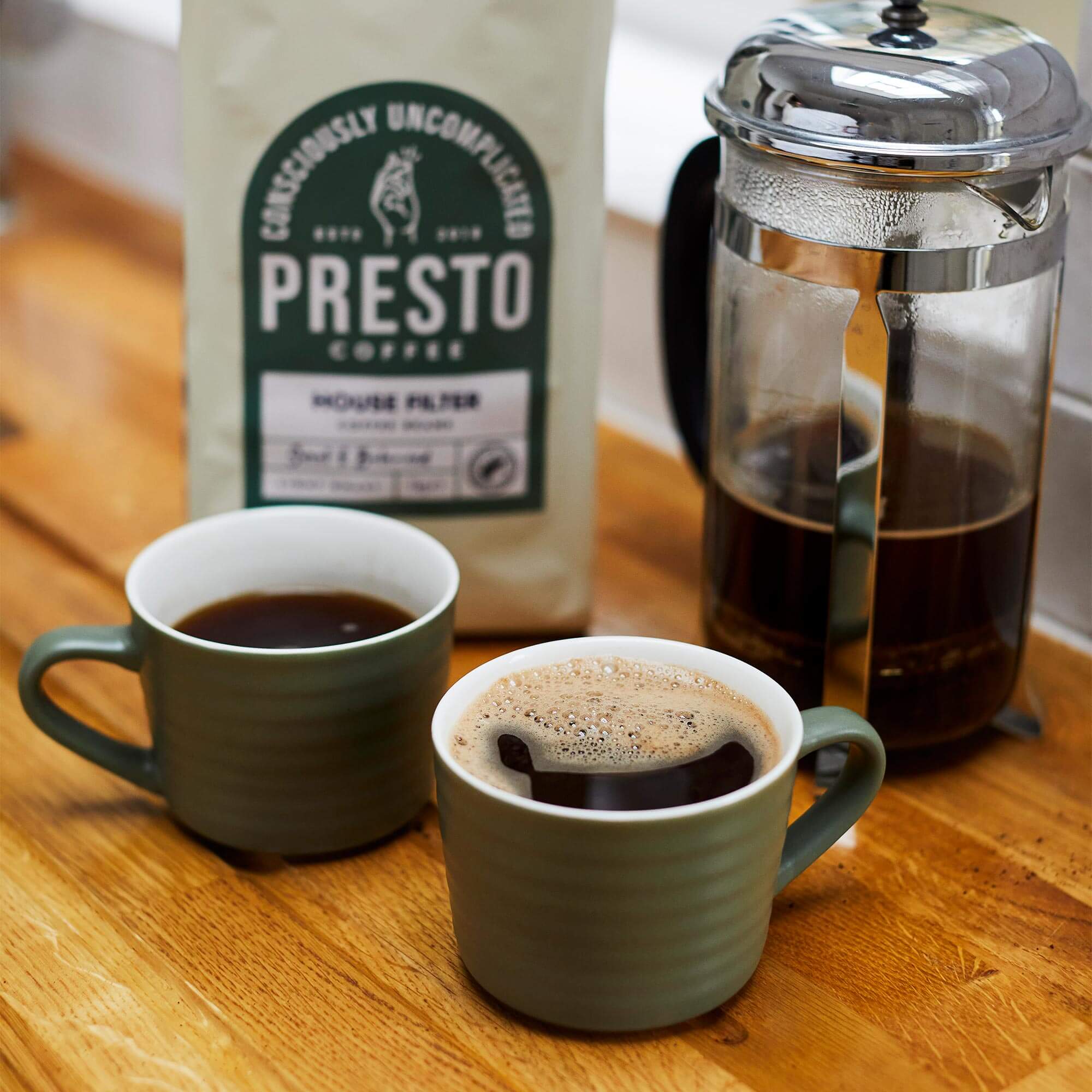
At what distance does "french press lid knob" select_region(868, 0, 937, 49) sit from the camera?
583 millimetres

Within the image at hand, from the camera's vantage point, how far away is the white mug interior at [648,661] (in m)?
0.49

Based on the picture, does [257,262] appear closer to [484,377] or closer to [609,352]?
[484,377]

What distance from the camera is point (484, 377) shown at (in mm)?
743

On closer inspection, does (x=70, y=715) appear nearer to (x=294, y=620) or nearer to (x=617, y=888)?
(x=294, y=620)

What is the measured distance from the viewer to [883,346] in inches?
23.4

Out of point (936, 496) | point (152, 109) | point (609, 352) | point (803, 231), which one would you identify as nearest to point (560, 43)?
point (803, 231)

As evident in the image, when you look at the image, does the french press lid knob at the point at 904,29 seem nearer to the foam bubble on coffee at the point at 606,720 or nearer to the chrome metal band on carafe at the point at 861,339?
the chrome metal band on carafe at the point at 861,339

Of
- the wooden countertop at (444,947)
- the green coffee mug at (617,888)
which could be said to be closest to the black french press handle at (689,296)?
the wooden countertop at (444,947)

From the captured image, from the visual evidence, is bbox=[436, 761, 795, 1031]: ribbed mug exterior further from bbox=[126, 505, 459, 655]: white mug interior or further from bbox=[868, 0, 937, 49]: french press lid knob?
bbox=[868, 0, 937, 49]: french press lid knob

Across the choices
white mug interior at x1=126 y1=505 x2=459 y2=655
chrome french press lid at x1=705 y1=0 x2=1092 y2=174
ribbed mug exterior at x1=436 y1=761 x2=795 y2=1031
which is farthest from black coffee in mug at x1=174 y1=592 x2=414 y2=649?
chrome french press lid at x1=705 y1=0 x2=1092 y2=174

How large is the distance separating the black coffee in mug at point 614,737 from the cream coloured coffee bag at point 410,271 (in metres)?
0.21

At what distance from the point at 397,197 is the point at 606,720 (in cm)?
29

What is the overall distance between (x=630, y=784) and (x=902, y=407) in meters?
0.20

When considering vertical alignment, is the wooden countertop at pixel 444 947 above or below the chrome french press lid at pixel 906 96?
below
